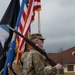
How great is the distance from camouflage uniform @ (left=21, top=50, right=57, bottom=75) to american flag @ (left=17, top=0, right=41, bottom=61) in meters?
0.56

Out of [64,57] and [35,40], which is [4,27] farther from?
[64,57]

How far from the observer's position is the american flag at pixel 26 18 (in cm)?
649

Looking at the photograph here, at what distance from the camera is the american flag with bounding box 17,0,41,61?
21.3 ft

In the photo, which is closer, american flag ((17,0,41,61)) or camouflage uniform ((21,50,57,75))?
camouflage uniform ((21,50,57,75))

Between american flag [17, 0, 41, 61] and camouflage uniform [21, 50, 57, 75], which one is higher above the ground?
american flag [17, 0, 41, 61]

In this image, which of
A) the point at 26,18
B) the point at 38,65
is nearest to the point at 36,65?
the point at 38,65

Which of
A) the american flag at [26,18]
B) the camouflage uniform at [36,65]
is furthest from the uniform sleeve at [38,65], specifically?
the american flag at [26,18]

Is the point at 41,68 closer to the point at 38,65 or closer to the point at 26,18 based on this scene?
the point at 38,65

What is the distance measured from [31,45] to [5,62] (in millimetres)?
1243

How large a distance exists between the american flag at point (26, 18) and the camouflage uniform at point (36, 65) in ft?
1.84

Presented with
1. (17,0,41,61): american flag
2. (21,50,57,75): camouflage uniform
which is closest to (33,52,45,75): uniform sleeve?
(21,50,57,75): camouflage uniform

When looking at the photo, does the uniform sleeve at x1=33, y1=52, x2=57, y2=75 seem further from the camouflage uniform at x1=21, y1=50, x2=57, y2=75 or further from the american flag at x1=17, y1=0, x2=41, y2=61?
the american flag at x1=17, y1=0, x2=41, y2=61

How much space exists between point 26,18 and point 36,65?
4.34ft

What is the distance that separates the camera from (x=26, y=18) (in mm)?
6836
